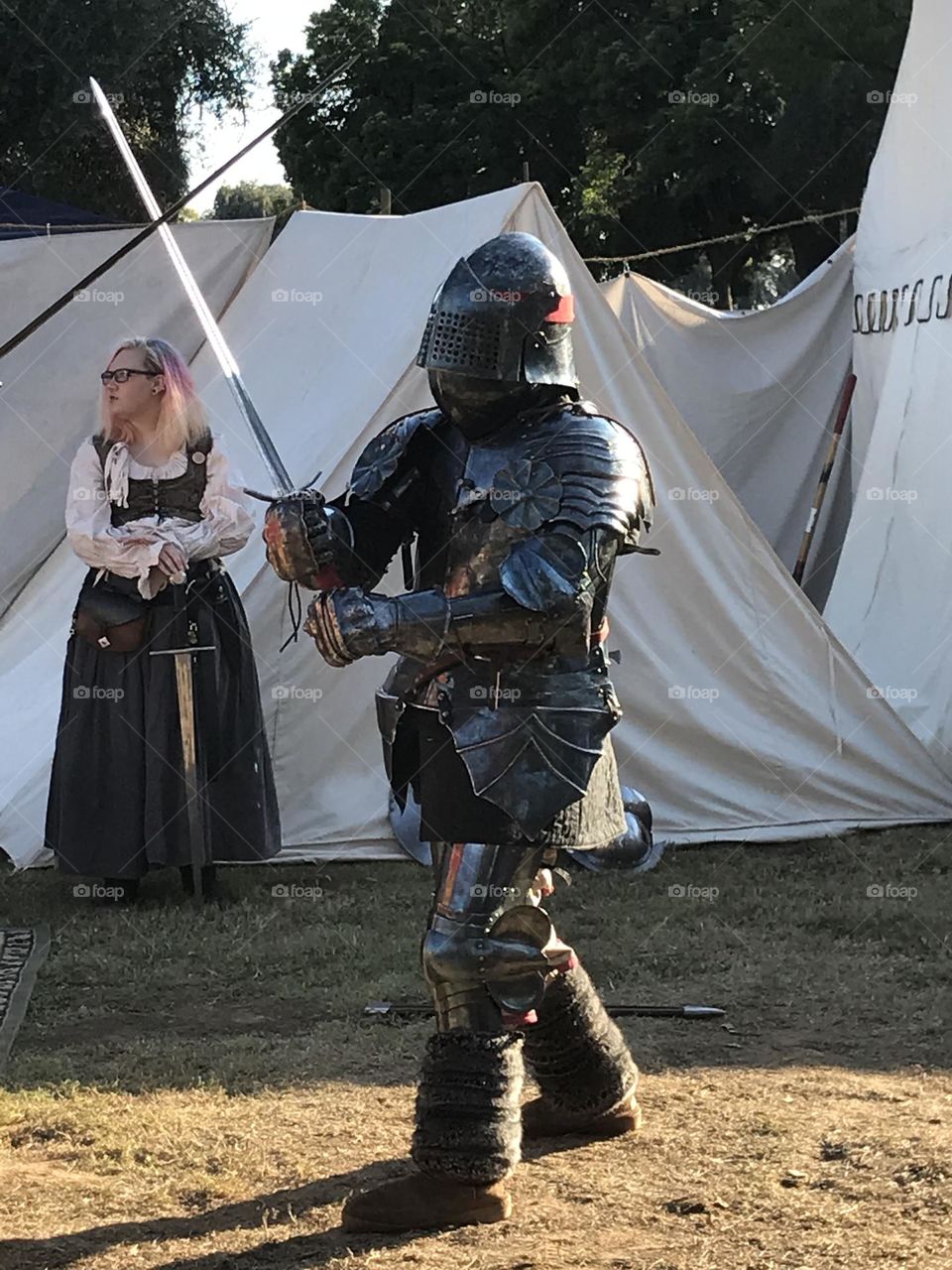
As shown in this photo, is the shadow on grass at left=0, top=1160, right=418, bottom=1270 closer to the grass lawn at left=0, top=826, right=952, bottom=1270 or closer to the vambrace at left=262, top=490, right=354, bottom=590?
the grass lawn at left=0, top=826, right=952, bottom=1270

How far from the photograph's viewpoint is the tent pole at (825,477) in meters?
8.82

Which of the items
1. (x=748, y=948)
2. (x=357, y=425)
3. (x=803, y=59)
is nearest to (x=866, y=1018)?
(x=748, y=948)

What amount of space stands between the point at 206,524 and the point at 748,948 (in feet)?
6.50

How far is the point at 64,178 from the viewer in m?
19.6

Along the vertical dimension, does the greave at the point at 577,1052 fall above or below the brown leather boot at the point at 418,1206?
above

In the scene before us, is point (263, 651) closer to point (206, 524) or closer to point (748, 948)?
point (206, 524)

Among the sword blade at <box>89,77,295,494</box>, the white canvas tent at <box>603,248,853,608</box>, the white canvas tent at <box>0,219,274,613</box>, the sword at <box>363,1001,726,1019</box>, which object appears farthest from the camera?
the white canvas tent at <box>603,248,853,608</box>

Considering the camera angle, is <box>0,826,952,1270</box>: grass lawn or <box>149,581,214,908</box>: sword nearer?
<box>0,826,952,1270</box>: grass lawn

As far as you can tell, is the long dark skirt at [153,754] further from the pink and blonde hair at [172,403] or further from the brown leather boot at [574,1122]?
the brown leather boot at [574,1122]

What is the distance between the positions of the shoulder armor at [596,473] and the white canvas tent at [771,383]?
6087 mm

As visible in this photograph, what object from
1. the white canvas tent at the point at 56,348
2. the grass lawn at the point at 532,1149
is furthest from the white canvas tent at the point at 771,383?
the grass lawn at the point at 532,1149

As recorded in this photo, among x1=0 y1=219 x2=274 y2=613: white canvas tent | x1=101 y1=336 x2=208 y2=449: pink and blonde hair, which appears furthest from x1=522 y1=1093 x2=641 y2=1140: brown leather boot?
x1=0 y1=219 x2=274 y2=613: white canvas tent

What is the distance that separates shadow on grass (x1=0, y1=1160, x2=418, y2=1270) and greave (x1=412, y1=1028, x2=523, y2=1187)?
15cm

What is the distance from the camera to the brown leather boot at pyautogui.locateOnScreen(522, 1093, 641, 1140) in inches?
134
